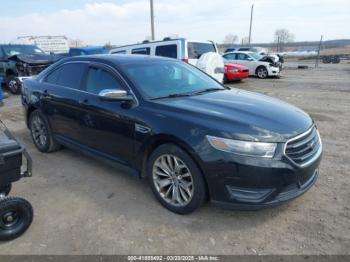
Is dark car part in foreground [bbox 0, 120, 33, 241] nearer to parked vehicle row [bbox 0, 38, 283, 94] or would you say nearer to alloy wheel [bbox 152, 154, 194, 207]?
alloy wheel [bbox 152, 154, 194, 207]

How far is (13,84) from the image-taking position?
11.7m

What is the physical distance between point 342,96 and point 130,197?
9.37 meters

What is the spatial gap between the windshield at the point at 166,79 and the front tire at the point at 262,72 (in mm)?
13963

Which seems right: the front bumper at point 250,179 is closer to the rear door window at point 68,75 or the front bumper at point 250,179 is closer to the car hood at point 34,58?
the rear door window at point 68,75

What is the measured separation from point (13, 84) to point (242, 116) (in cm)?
1129

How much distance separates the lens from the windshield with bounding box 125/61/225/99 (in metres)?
3.55

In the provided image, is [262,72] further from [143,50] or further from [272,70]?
[143,50]

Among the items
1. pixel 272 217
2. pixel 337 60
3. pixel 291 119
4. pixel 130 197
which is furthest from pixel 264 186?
pixel 337 60

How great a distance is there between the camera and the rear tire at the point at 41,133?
16.1 feet

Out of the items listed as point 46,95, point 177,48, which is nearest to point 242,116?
point 46,95

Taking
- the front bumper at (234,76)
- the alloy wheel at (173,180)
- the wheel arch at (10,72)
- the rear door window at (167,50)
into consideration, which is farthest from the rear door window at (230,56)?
the alloy wheel at (173,180)

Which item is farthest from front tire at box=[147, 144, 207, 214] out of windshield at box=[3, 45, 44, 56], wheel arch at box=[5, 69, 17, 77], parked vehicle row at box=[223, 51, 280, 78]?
parked vehicle row at box=[223, 51, 280, 78]

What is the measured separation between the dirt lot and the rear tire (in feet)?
2.39

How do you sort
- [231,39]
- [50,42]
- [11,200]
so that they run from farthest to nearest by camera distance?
[231,39] < [50,42] < [11,200]
